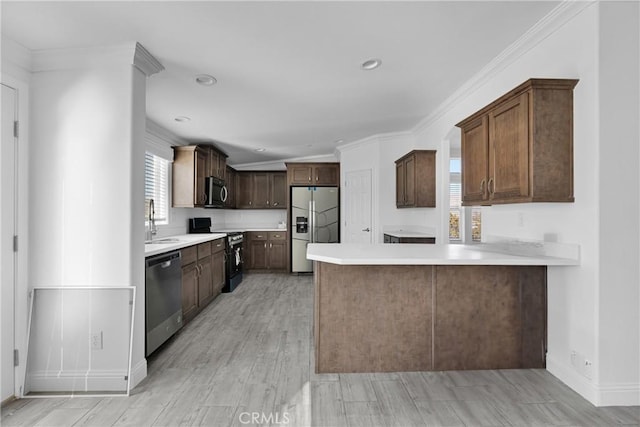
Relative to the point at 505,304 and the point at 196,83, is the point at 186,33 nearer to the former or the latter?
the point at 196,83

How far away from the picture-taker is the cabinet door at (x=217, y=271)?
4316 mm

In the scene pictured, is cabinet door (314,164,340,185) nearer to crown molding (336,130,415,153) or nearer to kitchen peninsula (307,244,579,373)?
crown molding (336,130,415,153)

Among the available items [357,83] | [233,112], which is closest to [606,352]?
[357,83]

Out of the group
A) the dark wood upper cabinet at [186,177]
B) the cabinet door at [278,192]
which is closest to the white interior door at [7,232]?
the dark wood upper cabinet at [186,177]

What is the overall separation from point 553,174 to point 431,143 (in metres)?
2.42

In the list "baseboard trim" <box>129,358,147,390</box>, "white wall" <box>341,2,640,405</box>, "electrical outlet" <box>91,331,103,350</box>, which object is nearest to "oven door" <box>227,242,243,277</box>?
"baseboard trim" <box>129,358,147,390</box>

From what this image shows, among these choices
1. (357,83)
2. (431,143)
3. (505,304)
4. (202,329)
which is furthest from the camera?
(431,143)

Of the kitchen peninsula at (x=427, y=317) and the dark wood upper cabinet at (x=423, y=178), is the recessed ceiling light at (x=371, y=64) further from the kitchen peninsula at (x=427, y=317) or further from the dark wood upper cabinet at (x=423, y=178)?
the dark wood upper cabinet at (x=423, y=178)

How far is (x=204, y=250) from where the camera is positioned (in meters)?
3.96

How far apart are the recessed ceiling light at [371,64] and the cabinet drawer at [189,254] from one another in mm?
2500

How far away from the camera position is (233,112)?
12.0ft

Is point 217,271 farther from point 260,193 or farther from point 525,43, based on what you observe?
point 525,43

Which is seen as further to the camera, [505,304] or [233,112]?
[233,112]

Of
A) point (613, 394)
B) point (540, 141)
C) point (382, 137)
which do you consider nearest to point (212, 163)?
point (382, 137)
